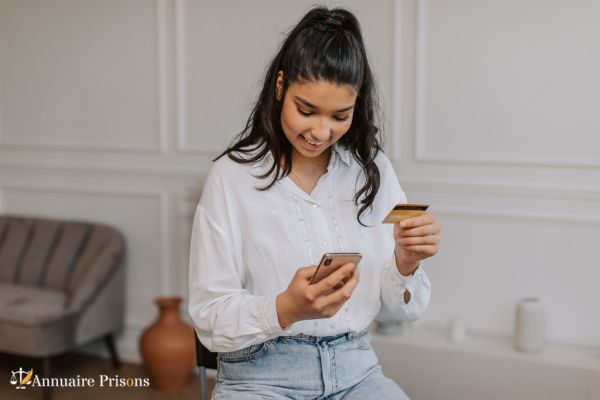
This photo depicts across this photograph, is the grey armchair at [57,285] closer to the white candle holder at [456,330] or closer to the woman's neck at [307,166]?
the white candle holder at [456,330]

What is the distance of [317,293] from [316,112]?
0.38 meters

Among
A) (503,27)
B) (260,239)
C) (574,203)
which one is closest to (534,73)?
(503,27)

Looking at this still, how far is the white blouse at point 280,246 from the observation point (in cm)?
165

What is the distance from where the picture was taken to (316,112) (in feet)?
5.17

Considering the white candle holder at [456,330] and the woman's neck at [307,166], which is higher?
the woman's neck at [307,166]

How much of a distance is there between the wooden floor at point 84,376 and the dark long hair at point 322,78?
2.16 metres

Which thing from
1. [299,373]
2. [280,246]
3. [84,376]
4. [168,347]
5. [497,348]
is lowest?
[84,376]

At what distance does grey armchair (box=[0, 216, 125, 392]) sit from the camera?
140 inches

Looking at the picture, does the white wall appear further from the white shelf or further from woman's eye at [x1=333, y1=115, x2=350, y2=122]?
woman's eye at [x1=333, y1=115, x2=350, y2=122]

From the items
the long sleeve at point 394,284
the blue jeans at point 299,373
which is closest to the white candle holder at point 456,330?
the long sleeve at point 394,284

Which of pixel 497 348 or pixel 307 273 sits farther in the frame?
pixel 497 348

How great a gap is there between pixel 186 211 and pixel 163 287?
1.46ft

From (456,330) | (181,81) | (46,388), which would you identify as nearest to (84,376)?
(46,388)

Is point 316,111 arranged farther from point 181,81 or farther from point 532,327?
point 181,81
